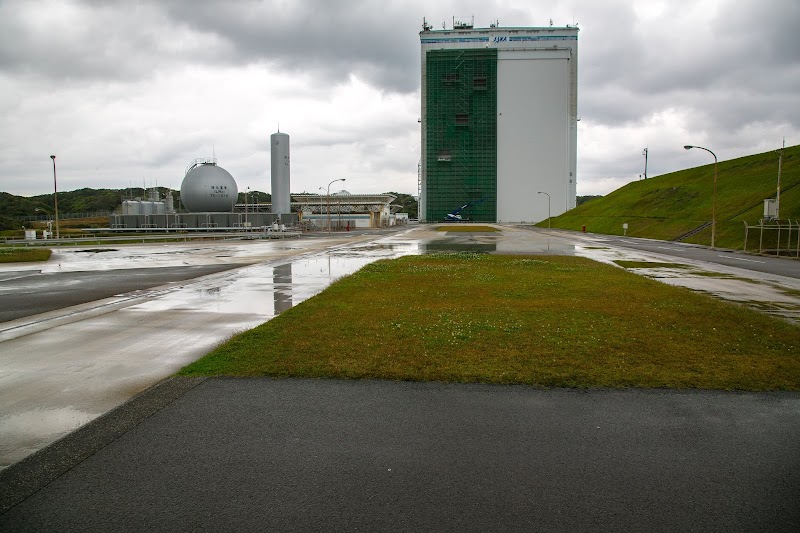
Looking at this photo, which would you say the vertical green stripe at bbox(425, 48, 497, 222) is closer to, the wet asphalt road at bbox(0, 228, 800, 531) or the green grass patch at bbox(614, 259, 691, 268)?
the green grass patch at bbox(614, 259, 691, 268)

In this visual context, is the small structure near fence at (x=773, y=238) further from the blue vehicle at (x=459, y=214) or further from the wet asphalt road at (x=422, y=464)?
the blue vehicle at (x=459, y=214)

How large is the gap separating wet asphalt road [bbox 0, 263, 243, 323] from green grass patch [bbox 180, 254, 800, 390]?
24.0 feet

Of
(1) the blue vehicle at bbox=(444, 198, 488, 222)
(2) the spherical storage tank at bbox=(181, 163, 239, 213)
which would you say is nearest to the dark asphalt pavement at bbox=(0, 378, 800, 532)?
(2) the spherical storage tank at bbox=(181, 163, 239, 213)

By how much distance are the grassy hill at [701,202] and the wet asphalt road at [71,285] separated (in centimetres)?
4218

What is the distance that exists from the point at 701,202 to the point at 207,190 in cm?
7341

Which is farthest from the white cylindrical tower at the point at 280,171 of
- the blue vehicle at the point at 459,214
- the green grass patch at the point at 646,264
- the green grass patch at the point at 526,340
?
the green grass patch at the point at 526,340

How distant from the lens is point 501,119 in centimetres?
15212

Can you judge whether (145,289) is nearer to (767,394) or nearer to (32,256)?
(767,394)

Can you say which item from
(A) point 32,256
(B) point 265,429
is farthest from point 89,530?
(A) point 32,256

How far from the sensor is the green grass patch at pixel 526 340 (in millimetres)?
8383

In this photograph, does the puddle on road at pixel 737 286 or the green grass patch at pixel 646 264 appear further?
the green grass patch at pixel 646 264

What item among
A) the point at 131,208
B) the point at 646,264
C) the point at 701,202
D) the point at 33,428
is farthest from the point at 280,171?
the point at 33,428

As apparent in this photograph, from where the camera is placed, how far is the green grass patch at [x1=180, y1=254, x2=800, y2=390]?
838 centimetres

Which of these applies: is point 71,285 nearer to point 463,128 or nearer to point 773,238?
point 773,238
